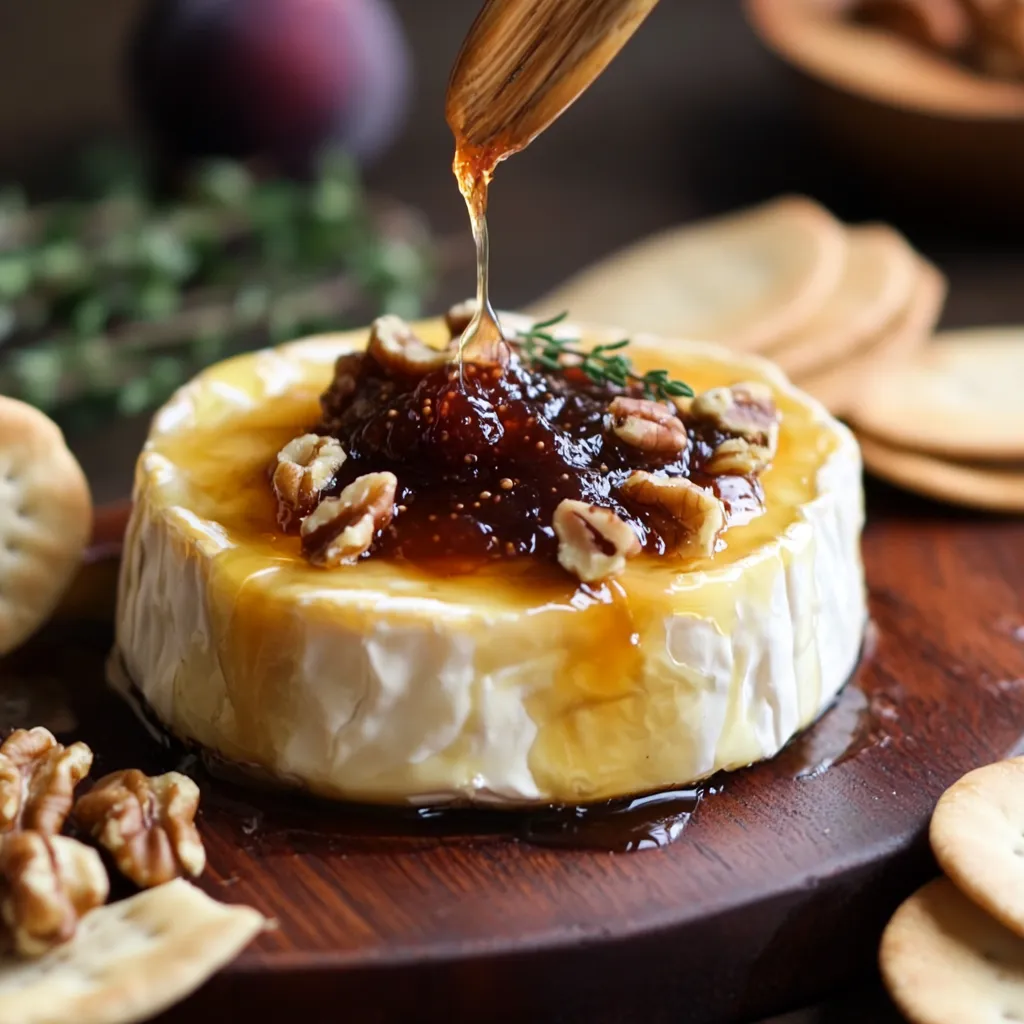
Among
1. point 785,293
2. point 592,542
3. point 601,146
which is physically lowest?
point 601,146

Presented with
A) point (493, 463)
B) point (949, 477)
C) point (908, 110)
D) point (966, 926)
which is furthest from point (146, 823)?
point (908, 110)

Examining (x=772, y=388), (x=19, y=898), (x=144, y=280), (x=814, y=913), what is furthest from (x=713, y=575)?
(x=144, y=280)

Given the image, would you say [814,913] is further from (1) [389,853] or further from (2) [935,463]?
(2) [935,463]

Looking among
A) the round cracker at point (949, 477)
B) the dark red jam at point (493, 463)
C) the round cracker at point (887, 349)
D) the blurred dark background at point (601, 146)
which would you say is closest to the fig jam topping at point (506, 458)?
the dark red jam at point (493, 463)

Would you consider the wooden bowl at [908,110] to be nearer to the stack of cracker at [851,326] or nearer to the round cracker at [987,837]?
the stack of cracker at [851,326]

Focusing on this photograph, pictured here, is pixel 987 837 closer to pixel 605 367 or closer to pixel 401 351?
pixel 605 367

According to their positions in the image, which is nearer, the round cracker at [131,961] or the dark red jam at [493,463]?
the round cracker at [131,961]
